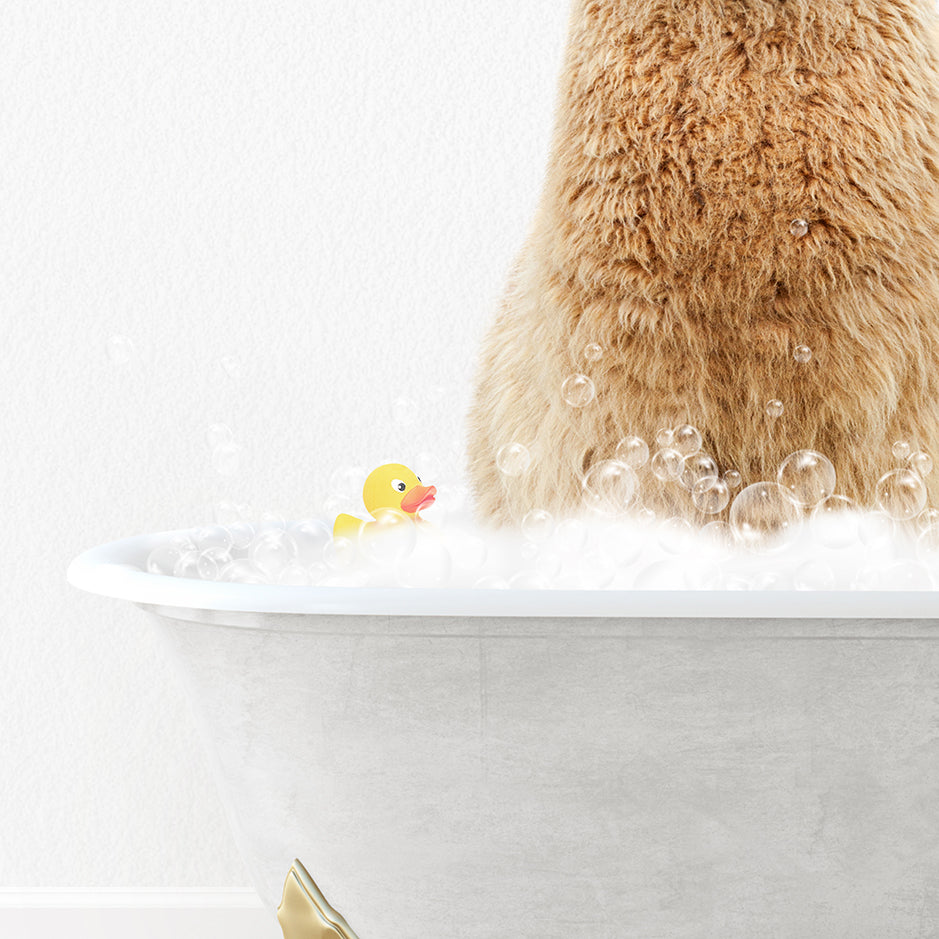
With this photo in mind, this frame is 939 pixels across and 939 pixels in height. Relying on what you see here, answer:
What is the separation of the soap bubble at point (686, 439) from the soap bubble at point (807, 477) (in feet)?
0.20

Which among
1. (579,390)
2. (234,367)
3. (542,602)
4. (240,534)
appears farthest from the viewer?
(234,367)

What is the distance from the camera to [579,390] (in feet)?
2.23

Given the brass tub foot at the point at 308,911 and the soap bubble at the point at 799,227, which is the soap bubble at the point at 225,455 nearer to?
the brass tub foot at the point at 308,911

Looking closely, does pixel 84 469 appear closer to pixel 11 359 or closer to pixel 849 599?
pixel 11 359

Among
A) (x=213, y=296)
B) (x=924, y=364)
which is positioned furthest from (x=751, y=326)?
(x=213, y=296)

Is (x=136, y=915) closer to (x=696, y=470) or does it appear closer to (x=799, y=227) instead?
(x=696, y=470)

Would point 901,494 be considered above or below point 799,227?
below

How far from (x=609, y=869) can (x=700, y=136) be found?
18.4 inches

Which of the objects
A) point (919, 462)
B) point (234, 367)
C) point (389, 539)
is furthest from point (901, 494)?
point (234, 367)

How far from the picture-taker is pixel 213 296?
44.8 inches

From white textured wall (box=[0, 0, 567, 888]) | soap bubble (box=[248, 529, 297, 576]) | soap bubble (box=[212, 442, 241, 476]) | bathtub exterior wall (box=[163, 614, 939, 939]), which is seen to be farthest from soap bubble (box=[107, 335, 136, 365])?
bathtub exterior wall (box=[163, 614, 939, 939])

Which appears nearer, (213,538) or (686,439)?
(686,439)

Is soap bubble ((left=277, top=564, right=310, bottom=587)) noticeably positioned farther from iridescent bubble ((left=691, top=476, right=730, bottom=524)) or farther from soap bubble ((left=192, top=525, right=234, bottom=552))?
iridescent bubble ((left=691, top=476, right=730, bottom=524))

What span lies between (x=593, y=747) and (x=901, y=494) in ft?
0.86
